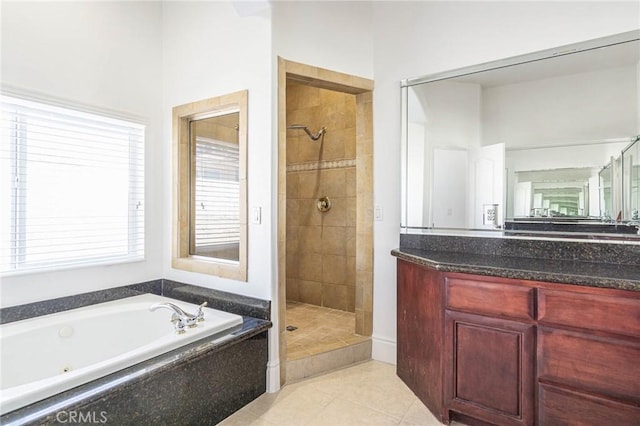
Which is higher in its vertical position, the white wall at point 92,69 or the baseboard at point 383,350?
the white wall at point 92,69

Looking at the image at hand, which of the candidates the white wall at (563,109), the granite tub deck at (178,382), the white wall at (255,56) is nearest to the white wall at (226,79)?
the white wall at (255,56)

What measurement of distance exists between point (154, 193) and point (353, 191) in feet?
5.76

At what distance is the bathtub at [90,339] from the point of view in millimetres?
1608

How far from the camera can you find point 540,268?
5.55ft

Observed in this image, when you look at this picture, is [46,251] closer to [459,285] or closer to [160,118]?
[160,118]

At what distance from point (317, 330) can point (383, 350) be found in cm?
56

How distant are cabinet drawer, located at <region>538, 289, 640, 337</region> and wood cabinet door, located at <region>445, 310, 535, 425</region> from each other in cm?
13

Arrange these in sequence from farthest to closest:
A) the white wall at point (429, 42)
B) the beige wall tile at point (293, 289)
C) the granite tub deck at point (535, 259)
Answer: the beige wall tile at point (293, 289) → the white wall at point (429, 42) → the granite tub deck at point (535, 259)

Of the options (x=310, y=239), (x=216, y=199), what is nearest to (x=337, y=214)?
(x=310, y=239)

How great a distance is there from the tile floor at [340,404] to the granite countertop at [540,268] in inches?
33.2

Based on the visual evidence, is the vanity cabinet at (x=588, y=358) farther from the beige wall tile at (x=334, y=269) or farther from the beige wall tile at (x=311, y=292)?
the beige wall tile at (x=311, y=292)

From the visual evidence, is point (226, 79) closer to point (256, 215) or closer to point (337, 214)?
point (256, 215)

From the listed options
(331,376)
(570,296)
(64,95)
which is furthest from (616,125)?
(64,95)

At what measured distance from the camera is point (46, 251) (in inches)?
85.7
